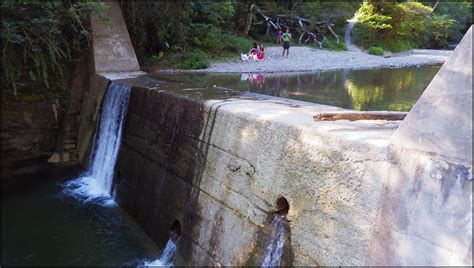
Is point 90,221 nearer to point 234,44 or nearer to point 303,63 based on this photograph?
point 234,44

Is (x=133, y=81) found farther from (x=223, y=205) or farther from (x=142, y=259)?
(x=223, y=205)

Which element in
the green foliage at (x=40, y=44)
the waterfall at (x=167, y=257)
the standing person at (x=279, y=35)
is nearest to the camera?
the waterfall at (x=167, y=257)

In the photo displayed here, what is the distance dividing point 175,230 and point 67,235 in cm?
231

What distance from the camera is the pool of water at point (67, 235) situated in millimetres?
6516

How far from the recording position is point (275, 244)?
4418mm

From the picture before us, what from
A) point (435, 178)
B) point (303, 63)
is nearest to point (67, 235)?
point (435, 178)

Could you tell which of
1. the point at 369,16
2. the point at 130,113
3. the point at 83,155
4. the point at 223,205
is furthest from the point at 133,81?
the point at 369,16

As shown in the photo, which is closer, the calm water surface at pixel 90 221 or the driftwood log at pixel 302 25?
the calm water surface at pixel 90 221

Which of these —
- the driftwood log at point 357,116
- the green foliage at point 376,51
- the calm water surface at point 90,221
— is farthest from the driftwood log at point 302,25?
the driftwood log at point 357,116

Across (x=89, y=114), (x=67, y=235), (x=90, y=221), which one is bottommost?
(x=67, y=235)

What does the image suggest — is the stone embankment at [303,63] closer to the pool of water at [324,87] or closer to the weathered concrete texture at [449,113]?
the pool of water at [324,87]

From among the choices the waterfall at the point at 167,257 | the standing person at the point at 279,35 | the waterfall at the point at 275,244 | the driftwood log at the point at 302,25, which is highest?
the driftwood log at the point at 302,25

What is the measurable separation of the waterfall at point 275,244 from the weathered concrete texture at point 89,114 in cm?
656

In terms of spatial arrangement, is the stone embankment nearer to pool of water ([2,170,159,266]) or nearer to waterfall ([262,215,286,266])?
pool of water ([2,170,159,266])
